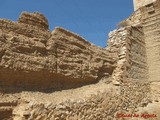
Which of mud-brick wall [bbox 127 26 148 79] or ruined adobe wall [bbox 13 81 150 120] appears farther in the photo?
mud-brick wall [bbox 127 26 148 79]

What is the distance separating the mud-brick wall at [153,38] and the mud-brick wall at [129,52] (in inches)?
12.0

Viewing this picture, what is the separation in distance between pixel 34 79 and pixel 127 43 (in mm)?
4870

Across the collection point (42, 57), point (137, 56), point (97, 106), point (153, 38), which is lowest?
point (97, 106)

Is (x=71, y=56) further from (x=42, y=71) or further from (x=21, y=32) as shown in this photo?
(x=21, y=32)

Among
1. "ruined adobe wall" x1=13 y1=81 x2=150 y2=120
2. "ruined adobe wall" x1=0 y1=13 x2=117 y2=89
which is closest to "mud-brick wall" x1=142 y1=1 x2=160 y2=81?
"ruined adobe wall" x1=13 y1=81 x2=150 y2=120

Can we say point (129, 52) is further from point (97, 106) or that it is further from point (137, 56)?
point (97, 106)

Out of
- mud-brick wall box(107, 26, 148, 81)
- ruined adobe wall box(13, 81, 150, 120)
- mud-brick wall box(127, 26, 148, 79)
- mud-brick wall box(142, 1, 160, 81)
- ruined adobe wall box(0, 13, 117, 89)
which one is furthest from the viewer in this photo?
mud-brick wall box(142, 1, 160, 81)

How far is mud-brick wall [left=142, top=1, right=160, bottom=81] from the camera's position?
10.4 metres

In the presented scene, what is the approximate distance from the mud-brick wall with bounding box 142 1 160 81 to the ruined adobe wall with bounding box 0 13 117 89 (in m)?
3.32

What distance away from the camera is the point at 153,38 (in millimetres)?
10688

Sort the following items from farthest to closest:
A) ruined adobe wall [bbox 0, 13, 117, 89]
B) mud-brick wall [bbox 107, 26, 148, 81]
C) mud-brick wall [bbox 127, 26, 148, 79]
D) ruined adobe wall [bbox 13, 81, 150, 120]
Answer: mud-brick wall [bbox 127, 26, 148, 79]
mud-brick wall [bbox 107, 26, 148, 81]
ruined adobe wall [bbox 0, 13, 117, 89]
ruined adobe wall [bbox 13, 81, 150, 120]

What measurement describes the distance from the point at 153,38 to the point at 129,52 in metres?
1.99

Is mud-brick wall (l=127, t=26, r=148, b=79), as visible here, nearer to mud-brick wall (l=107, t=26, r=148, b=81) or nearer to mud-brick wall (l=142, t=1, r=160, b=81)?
mud-brick wall (l=107, t=26, r=148, b=81)

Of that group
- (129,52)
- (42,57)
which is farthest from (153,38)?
(42,57)
